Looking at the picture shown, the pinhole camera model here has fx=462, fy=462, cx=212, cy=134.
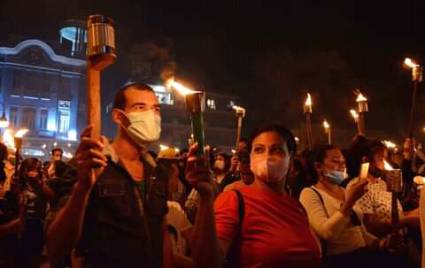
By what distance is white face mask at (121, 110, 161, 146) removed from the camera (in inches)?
114

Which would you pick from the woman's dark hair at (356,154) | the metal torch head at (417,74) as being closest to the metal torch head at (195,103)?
the woman's dark hair at (356,154)

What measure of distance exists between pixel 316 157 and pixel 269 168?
187 cm

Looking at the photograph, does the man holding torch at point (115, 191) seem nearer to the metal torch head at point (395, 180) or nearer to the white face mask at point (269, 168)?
the white face mask at point (269, 168)

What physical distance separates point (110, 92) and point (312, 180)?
173 ft

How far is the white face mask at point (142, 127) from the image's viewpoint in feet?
9.50

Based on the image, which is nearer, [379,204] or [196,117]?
[196,117]

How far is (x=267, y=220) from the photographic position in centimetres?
305

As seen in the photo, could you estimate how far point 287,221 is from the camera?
3.12 m

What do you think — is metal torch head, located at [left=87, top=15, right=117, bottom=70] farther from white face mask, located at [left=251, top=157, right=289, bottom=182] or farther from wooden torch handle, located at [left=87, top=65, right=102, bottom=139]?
white face mask, located at [left=251, top=157, right=289, bottom=182]

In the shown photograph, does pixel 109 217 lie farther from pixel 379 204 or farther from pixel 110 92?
pixel 110 92

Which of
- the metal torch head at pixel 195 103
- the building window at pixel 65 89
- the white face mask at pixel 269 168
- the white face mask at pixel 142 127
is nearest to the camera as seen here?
the metal torch head at pixel 195 103

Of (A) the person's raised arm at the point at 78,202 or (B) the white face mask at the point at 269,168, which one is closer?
(A) the person's raised arm at the point at 78,202

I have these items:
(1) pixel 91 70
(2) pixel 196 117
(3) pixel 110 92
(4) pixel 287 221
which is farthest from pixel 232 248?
(3) pixel 110 92

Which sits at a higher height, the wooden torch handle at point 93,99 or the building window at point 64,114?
the building window at point 64,114
